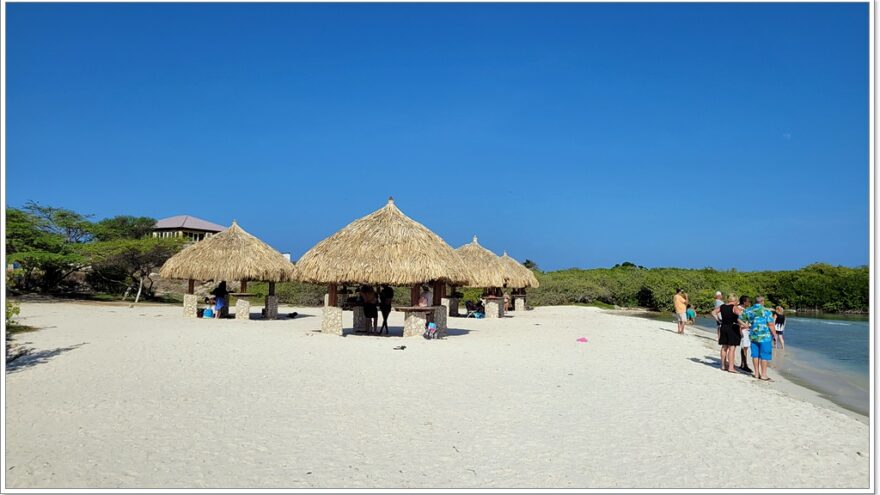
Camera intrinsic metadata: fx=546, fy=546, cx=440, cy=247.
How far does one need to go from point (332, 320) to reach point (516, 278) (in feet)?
34.2

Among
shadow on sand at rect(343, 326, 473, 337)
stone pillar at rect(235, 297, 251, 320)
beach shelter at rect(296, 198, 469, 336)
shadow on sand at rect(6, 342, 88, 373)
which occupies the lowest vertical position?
shadow on sand at rect(6, 342, 88, 373)

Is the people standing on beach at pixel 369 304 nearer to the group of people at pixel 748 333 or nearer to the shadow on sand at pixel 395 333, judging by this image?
the shadow on sand at pixel 395 333

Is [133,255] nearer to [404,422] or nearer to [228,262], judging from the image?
[228,262]

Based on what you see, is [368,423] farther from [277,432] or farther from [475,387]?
[475,387]

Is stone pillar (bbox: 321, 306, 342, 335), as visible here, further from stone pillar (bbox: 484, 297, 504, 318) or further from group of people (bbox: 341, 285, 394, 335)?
stone pillar (bbox: 484, 297, 504, 318)

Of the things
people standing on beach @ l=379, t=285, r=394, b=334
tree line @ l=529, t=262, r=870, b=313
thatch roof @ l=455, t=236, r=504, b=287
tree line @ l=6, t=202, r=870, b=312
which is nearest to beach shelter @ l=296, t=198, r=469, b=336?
people standing on beach @ l=379, t=285, r=394, b=334

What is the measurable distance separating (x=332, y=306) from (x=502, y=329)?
501cm

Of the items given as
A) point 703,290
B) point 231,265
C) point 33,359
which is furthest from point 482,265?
point 703,290

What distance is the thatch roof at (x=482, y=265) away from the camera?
768 inches

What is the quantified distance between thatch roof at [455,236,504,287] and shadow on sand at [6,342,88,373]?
1198 centimetres

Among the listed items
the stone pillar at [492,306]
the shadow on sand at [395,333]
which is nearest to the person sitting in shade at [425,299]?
the shadow on sand at [395,333]

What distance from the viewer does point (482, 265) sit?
66.2 ft

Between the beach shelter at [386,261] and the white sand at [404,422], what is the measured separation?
216 centimetres

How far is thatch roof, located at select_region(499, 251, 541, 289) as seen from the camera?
70.4ft
